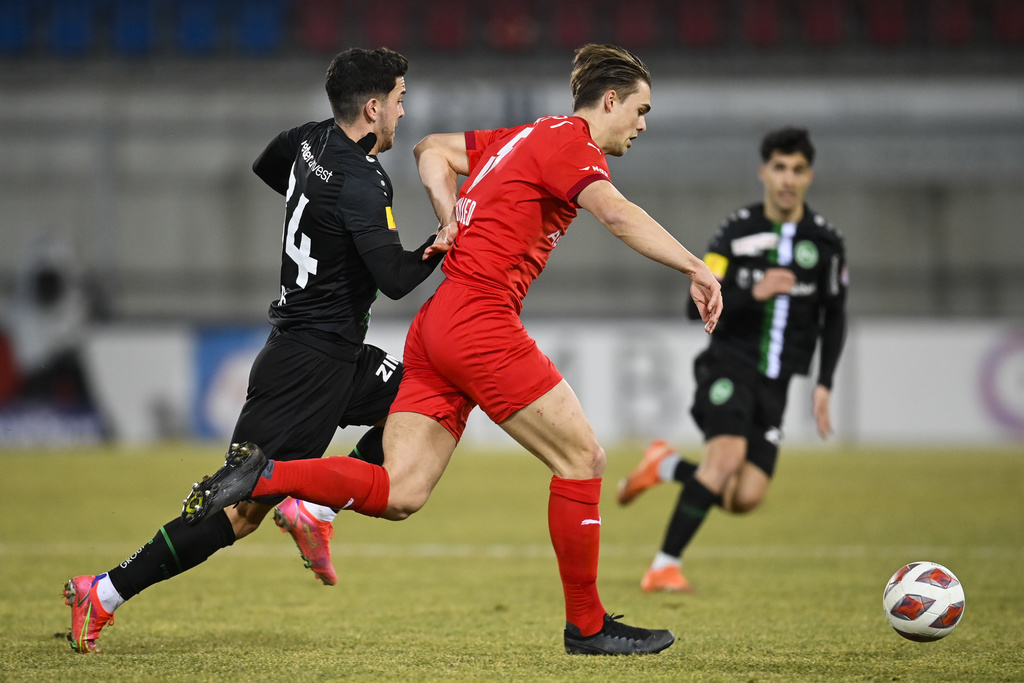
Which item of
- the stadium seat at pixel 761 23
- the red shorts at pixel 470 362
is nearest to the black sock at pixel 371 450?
the red shorts at pixel 470 362

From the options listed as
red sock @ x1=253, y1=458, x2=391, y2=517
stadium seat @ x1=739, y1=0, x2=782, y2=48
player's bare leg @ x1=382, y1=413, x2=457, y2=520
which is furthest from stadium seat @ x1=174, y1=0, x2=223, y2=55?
red sock @ x1=253, y1=458, x2=391, y2=517

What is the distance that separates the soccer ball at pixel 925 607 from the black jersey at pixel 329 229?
2.11 m

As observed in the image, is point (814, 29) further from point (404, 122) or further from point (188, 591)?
point (188, 591)

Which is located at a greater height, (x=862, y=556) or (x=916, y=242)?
(x=916, y=242)

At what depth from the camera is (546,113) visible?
18.0 meters

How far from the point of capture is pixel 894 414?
13.7 m

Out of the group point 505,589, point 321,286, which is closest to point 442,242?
point 321,286

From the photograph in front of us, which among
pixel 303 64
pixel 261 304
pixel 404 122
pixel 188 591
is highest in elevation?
pixel 303 64

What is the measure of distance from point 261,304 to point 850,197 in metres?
9.48

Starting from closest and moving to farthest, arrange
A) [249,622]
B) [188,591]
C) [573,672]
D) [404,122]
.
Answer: [573,672], [249,622], [188,591], [404,122]

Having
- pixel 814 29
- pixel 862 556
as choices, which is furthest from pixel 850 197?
pixel 862 556

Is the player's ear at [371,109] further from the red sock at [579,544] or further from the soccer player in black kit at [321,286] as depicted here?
the red sock at [579,544]

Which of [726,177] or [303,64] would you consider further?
[303,64]

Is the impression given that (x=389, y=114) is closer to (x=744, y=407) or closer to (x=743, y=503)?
(x=744, y=407)
